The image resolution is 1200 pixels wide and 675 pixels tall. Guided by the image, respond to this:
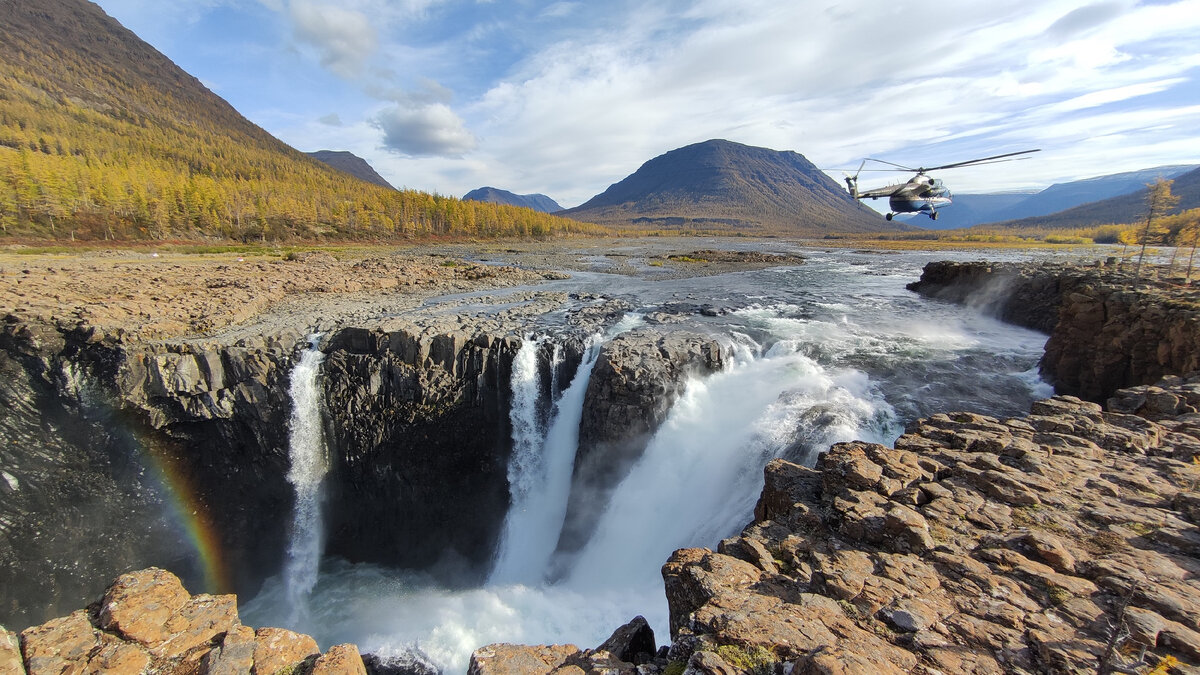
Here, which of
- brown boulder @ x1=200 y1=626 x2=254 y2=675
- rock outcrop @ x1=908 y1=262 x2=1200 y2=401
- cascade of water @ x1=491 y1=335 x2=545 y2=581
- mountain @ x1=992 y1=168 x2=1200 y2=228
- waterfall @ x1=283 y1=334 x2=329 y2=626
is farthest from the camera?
mountain @ x1=992 y1=168 x2=1200 y2=228

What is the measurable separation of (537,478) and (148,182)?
90456mm

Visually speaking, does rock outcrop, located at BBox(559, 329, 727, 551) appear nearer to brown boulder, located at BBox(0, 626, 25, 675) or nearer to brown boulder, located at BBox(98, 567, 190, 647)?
brown boulder, located at BBox(98, 567, 190, 647)

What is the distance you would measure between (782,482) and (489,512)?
1434 centimetres

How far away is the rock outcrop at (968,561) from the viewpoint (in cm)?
504

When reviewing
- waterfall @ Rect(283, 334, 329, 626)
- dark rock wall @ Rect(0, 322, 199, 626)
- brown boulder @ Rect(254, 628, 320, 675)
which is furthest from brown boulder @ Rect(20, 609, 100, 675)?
dark rock wall @ Rect(0, 322, 199, 626)

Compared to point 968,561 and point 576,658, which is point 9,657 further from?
point 968,561

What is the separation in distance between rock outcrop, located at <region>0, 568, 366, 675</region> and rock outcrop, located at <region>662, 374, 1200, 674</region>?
487cm

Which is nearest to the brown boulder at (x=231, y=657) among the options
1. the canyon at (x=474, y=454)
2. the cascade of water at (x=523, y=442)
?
the canyon at (x=474, y=454)

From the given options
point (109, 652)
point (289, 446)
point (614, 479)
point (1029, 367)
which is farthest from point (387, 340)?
point (1029, 367)

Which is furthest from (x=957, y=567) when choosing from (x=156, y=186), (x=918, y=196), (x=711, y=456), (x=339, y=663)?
(x=156, y=186)

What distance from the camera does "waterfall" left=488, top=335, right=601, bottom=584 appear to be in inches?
681

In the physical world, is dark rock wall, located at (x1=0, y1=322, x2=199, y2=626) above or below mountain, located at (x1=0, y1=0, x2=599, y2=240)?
below

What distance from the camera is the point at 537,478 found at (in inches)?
736

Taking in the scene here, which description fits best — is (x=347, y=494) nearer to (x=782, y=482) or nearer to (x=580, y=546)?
(x=580, y=546)
